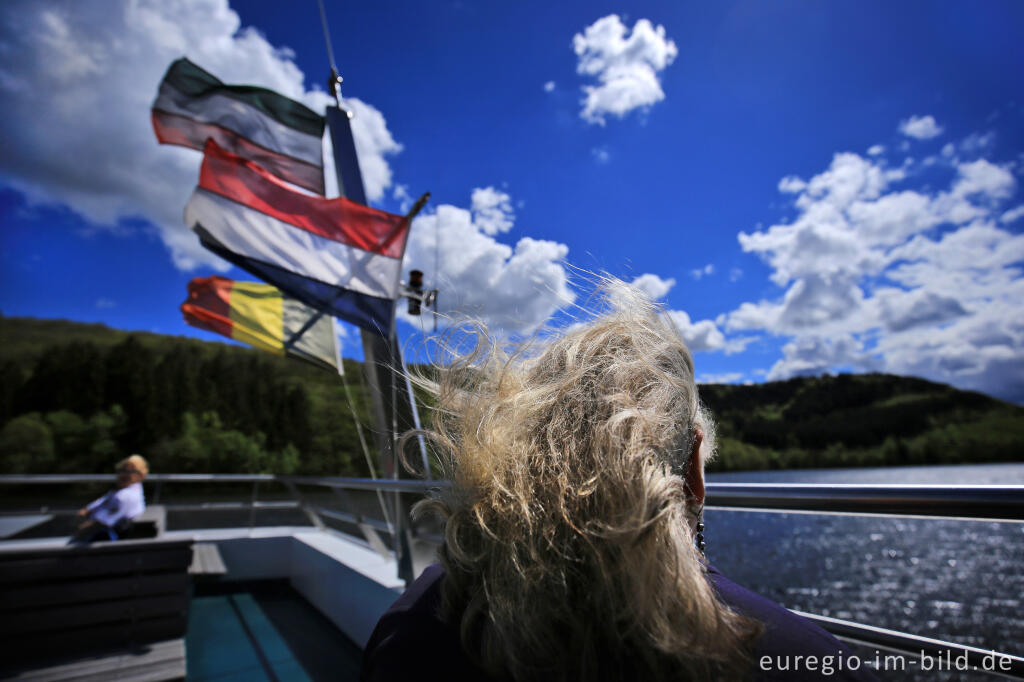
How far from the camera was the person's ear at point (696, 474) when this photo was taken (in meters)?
0.75

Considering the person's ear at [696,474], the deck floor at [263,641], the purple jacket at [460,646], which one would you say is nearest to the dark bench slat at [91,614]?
the deck floor at [263,641]

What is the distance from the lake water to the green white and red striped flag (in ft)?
24.5

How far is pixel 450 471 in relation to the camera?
0.79 metres

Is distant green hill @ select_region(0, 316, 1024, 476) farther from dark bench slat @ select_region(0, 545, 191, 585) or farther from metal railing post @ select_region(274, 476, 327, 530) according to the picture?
dark bench slat @ select_region(0, 545, 191, 585)

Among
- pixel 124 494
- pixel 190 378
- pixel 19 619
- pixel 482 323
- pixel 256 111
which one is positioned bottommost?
pixel 19 619

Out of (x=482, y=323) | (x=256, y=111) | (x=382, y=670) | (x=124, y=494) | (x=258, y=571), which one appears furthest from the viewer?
(x=256, y=111)

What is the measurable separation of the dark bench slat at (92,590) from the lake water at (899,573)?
727cm

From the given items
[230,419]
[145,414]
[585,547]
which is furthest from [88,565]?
[145,414]

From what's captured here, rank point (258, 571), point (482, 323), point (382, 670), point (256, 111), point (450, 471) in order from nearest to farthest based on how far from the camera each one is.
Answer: point (382, 670) → point (450, 471) → point (482, 323) → point (258, 571) → point (256, 111)

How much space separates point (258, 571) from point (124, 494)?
5.46ft

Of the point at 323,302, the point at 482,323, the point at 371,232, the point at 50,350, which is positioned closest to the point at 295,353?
the point at 323,302

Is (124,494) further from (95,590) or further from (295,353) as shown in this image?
(295,353)

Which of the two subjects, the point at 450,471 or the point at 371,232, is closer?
the point at 450,471

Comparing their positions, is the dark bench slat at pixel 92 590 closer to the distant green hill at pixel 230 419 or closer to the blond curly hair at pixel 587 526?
the blond curly hair at pixel 587 526
